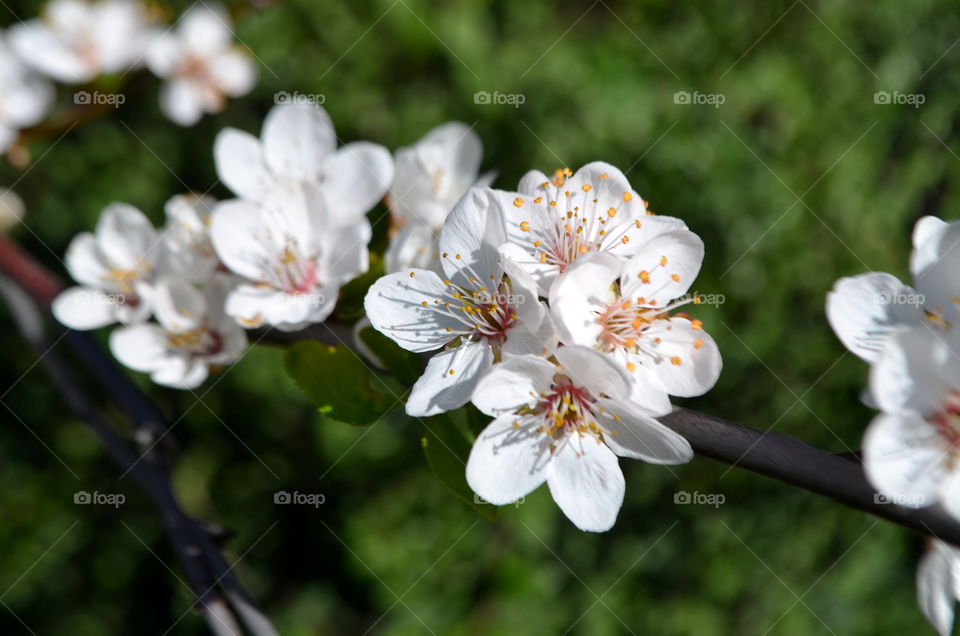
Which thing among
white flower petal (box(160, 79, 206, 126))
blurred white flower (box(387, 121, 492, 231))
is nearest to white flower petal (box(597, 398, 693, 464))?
blurred white flower (box(387, 121, 492, 231))

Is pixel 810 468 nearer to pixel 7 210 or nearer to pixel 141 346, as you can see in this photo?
pixel 141 346

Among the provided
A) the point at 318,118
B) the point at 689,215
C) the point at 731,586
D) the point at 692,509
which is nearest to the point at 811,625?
the point at 731,586

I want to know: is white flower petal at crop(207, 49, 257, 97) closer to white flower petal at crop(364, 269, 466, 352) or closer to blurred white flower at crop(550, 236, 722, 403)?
white flower petal at crop(364, 269, 466, 352)

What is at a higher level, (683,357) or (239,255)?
(683,357)

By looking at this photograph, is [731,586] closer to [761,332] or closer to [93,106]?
[761,332]

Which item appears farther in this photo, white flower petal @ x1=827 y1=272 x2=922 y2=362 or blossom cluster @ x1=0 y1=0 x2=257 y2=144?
blossom cluster @ x1=0 y1=0 x2=257 y2=144

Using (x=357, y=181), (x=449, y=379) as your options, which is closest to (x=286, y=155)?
(x=357, y=181)
